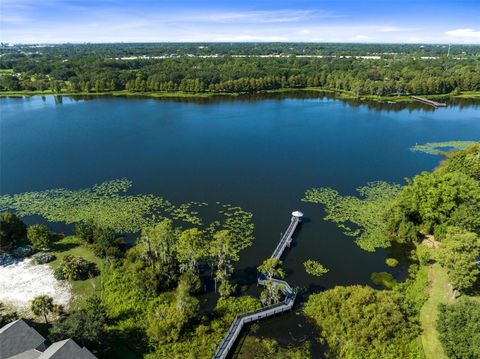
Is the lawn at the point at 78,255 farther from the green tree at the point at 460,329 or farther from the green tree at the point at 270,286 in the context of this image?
the green tree at the point at 460,329

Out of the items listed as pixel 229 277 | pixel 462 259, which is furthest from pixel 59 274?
pixel 462 259

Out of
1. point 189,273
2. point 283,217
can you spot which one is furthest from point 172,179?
point 189,273

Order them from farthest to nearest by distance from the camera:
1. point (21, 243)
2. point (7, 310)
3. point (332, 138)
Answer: point (332, 138), point (21, 243), point (7, 310)

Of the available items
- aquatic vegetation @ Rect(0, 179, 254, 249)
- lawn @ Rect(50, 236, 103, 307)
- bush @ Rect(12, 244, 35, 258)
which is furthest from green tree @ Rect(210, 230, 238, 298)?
bush @ Rect(12, 244, 35, 258)

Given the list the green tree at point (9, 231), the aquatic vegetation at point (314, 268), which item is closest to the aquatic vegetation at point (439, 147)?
the aquatic vegetation at point (314, 268)

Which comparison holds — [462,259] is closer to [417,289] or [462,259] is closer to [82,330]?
[417,289]

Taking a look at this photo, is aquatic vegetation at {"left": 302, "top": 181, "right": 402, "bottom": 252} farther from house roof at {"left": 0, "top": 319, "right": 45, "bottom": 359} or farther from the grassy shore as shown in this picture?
the grassy shore

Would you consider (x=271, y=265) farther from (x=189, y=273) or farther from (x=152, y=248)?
(x=152, y=248)
